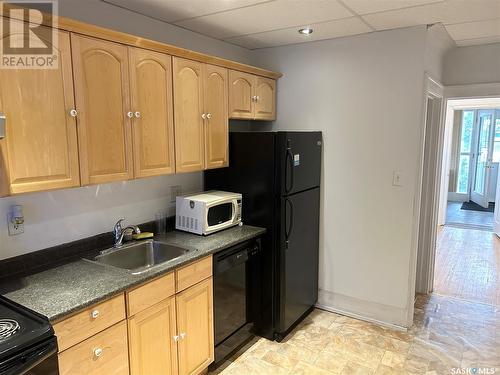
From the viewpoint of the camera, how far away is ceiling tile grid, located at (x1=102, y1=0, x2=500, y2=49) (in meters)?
2.22

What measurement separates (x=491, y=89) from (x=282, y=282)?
2.61m

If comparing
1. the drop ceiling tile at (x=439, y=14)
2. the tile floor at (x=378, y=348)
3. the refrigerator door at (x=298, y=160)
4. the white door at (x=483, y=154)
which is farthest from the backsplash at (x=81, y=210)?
the white door at (x=483, y=154)

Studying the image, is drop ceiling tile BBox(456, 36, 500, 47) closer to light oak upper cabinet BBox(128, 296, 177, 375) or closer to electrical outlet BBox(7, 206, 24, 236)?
light oak upper cabinet BBox(128, 296, 177, 375)

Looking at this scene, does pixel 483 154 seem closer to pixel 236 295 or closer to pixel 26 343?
pixel 236 295

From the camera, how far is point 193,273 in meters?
2.21

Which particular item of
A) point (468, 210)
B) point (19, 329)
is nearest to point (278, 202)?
point (19, 329)

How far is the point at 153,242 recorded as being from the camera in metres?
2.50

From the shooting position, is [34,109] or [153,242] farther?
[153,242]

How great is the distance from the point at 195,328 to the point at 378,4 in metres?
2.31

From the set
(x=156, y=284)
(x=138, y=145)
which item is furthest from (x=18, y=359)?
(x=138, y=145)

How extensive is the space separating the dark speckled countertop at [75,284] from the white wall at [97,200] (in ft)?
0.68

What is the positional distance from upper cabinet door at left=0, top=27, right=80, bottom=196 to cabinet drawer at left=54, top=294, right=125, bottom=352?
0.61 metres

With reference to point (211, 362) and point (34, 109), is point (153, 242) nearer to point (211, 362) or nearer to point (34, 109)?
point (211, 362)

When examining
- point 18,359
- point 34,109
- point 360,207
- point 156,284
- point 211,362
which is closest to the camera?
point 18,359
